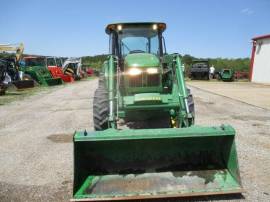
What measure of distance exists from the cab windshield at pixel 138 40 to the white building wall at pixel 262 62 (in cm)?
2288

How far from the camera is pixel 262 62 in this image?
29.7m

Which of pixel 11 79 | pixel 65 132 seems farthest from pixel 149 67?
pixel 11 79

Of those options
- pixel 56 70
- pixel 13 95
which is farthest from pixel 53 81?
pixel 13 95

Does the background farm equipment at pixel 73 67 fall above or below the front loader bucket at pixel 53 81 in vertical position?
above

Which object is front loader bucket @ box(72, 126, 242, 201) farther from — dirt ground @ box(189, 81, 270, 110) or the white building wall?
the white building wall

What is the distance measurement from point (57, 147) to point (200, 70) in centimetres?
2716

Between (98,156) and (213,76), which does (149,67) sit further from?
(213,76)

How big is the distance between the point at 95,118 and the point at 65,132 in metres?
1.91

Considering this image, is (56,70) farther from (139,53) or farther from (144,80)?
(144,80)

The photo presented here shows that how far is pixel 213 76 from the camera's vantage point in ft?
120

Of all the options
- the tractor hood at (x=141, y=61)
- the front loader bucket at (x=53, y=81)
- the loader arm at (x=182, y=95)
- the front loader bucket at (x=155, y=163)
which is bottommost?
the front loader bucket at (x=53, y=81)

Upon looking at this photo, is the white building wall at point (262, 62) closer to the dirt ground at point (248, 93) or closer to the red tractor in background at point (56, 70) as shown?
the dirt ground at point (248, 93)

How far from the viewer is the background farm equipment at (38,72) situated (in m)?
23.8

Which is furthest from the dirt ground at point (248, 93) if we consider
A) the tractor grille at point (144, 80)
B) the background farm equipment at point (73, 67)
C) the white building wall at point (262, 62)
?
the background farm equipment at point (73, 67)
